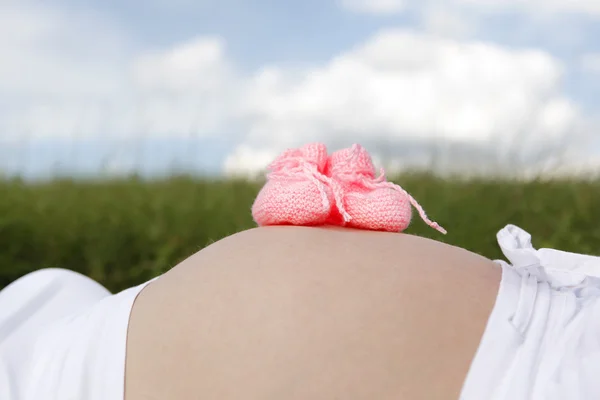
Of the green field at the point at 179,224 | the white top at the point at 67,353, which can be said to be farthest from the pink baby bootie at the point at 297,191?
the green field at the point at 179,224

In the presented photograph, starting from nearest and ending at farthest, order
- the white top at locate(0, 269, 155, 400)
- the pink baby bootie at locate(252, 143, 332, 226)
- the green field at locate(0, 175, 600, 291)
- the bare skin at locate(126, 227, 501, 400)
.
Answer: the bare skin at locate(126, 227, 501, 400), the white top at locate(0, 269, 155, 400), the pink baby bootie at locate(252, 143, 332, 226), the green field at locate(0, 175, 600, 291)

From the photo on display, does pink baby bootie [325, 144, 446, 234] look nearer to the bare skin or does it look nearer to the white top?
the bare skin

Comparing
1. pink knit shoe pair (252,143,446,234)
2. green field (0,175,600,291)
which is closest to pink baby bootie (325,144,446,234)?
pink knit shoe pair (252,143,446,234)

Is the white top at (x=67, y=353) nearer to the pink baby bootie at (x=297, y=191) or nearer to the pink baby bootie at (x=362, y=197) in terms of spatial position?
the pink baby bootie at (x=297, y=191)

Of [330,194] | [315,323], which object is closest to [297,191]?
[330,194]

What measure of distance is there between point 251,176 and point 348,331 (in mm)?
2826

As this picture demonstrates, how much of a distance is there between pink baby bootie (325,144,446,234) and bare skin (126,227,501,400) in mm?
91

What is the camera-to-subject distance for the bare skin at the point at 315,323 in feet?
3.95

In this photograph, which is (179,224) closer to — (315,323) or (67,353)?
(67,353)

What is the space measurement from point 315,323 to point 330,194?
0.35 metres

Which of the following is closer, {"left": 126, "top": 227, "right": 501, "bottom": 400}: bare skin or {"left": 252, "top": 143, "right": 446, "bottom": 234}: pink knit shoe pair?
{"left": 126, "top": 227, "right": 501, "bottom": 400}: bare skin

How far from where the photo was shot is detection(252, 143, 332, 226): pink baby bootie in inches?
57.5

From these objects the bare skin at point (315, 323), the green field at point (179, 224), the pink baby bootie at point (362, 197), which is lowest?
the green field at point (179, 224)

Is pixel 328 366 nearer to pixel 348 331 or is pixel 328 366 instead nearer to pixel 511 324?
pixel 348 331
